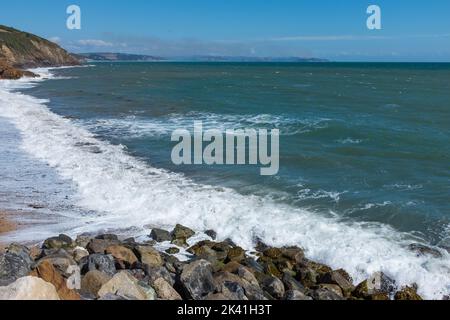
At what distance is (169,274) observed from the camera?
9992 millimetres

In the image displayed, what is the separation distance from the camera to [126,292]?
838 cm

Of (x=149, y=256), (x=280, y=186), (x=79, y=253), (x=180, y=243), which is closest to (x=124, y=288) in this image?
(x=149, y=256)

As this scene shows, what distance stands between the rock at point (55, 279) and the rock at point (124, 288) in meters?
0.49

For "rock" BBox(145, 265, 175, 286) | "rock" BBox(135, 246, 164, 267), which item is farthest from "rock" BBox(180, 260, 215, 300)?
"rock" BBox(135, 246, 164, 267)

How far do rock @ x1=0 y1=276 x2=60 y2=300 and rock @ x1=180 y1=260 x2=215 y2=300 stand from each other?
2569 millimetres

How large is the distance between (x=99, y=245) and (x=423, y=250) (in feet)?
25.9

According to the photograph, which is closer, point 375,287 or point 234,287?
point 234,287

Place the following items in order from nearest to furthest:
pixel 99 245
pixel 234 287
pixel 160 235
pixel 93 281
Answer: pixel 93 281 < pixel 234 287 < pixel 99 245 < pixel 160 235

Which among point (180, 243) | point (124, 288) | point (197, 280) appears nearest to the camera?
point (124, 288)

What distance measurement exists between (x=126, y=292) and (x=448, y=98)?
46.1 meters

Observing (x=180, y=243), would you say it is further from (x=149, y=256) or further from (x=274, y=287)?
(x=274, y=287)

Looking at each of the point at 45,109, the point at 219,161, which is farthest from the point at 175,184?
the point at 45,109

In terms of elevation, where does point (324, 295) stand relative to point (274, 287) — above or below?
below

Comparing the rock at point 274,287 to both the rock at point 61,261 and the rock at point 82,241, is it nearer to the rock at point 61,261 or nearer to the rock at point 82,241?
the rock at point 61,261
